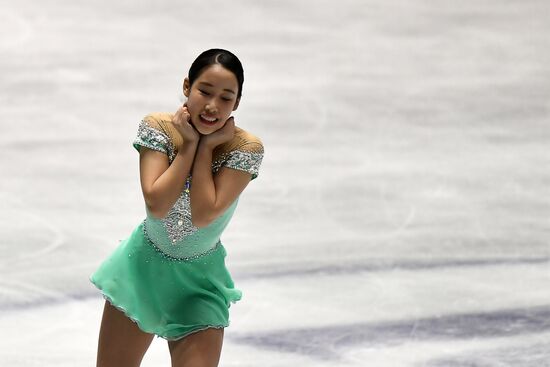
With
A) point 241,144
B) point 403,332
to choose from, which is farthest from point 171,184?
point 403,332

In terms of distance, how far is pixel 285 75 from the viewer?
30.3ft

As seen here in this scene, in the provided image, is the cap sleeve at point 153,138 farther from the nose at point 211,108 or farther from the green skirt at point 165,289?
the green skirt at point 165,289

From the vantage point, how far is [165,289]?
12.4 feet

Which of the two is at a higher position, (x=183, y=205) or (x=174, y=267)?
(x=183, y=205)

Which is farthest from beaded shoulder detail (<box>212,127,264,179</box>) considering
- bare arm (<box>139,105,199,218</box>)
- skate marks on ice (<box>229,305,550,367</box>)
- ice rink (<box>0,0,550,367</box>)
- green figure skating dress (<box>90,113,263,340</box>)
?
skate marks on ice (<box>229,305,550,367</box>)

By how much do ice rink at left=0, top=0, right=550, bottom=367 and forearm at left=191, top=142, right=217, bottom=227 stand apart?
1635 millimetres

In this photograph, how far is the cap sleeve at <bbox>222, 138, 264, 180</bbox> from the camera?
12.1 ft

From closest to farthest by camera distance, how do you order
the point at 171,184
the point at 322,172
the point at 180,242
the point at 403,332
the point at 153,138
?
1. the point at 171,184
2. the point at 153,138
3. the point at 180,242
4. the point at 403,332
5. the point at 322,172

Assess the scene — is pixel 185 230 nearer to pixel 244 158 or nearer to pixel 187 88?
pixel 244 158

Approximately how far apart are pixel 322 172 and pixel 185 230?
159 inches

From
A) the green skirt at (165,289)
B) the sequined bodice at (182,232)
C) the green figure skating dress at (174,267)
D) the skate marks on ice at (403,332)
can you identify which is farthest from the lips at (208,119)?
the skate marks on ice at (403,332)

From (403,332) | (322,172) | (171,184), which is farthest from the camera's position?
(322,172)

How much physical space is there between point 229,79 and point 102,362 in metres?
0.94

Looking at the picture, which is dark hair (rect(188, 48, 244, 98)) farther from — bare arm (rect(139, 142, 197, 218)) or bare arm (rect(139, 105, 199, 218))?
bare arm (rect(139, 142, 197, 218))
